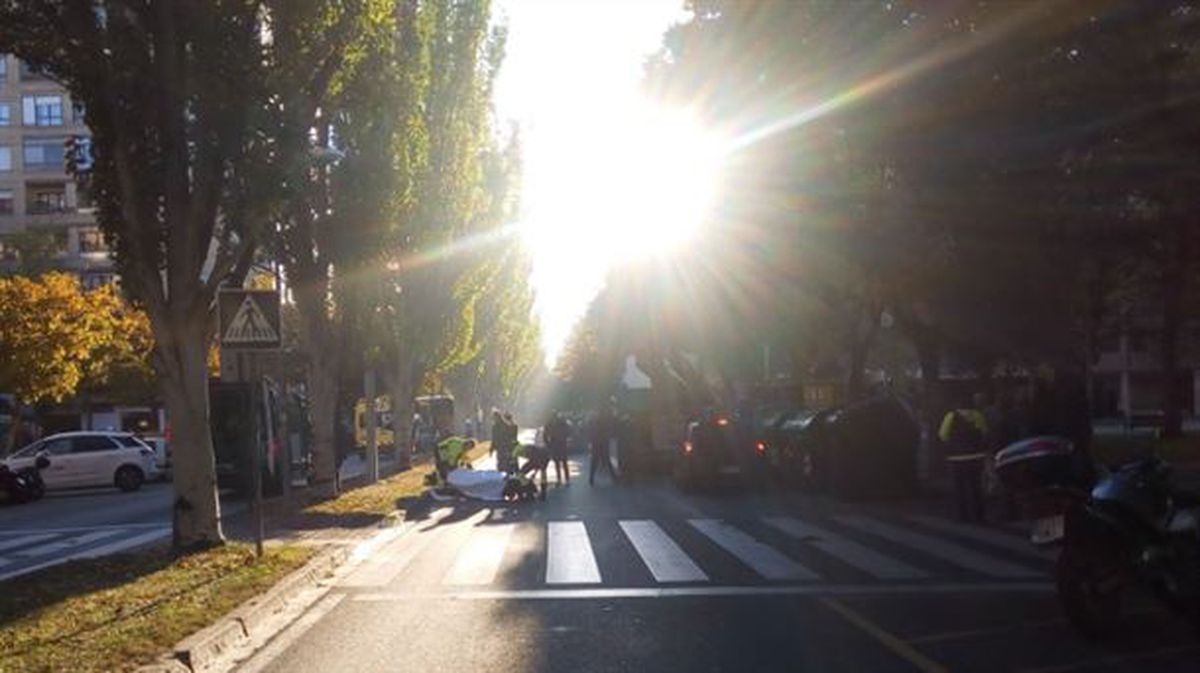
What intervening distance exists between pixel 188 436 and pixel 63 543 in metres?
6.57

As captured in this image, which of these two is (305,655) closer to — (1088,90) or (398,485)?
(1088,90)

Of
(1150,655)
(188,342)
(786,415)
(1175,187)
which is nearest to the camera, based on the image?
(1150,655)

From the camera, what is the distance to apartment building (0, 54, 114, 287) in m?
76.8

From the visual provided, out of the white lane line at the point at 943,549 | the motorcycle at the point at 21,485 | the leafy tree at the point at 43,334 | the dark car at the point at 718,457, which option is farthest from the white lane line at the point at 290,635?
the leafy tree at the point at 43,334

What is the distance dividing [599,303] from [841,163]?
23586mm

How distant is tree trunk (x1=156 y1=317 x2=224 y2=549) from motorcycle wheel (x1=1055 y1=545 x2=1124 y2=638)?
9.37 metres

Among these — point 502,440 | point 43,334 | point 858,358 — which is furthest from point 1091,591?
point 43,334

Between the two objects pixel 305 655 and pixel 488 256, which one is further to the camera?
pixel 488 256

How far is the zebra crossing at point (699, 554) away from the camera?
42.4 ft

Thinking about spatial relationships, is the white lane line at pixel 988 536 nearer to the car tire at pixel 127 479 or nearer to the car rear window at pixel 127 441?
the car tire at pixel 127 479

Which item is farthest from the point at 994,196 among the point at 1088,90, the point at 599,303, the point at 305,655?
the point at 599,303

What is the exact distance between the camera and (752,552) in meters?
15.0

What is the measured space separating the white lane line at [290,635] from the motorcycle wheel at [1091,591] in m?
5.69

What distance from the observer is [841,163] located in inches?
840
